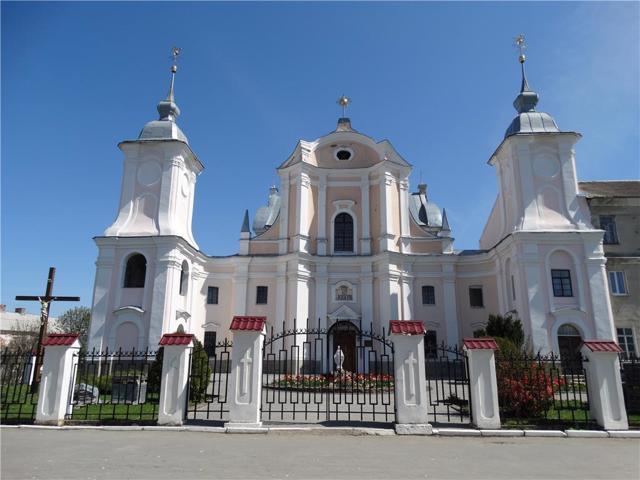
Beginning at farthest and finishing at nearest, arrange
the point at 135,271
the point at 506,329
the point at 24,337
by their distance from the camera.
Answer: the point at 24,337
the point at 135,271
the point at 506,329

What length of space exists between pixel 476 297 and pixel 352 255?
731 cm

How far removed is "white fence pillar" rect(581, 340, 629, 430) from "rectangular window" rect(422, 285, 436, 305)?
624 inches

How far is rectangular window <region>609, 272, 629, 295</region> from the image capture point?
2256 cm

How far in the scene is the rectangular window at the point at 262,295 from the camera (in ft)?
84.2

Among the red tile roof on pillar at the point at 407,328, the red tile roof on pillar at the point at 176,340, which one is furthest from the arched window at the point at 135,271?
the red tile roof on pillar at the point at 407,328

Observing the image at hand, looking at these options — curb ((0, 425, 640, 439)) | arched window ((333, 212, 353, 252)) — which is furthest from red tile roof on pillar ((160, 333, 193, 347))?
arched window ((333, 212, 353, 252))

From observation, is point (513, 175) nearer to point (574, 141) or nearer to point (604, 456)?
point (574, 141)

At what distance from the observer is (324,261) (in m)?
25.7

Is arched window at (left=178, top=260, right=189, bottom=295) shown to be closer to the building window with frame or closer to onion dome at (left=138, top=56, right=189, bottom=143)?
onion dome at (left=138, top=56, right=189, bottom=143)

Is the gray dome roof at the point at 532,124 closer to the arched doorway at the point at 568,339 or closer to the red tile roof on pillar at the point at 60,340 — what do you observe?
the arched doorway at the point at 568,339

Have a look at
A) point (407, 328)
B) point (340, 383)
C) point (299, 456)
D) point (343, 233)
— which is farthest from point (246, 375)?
point (343, 233)

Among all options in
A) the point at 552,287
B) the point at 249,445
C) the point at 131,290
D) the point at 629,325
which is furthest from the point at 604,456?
the point at 131,290

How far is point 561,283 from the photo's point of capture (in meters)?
21.8

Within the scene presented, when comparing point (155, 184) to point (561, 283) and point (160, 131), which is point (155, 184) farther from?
point (561, 283)
